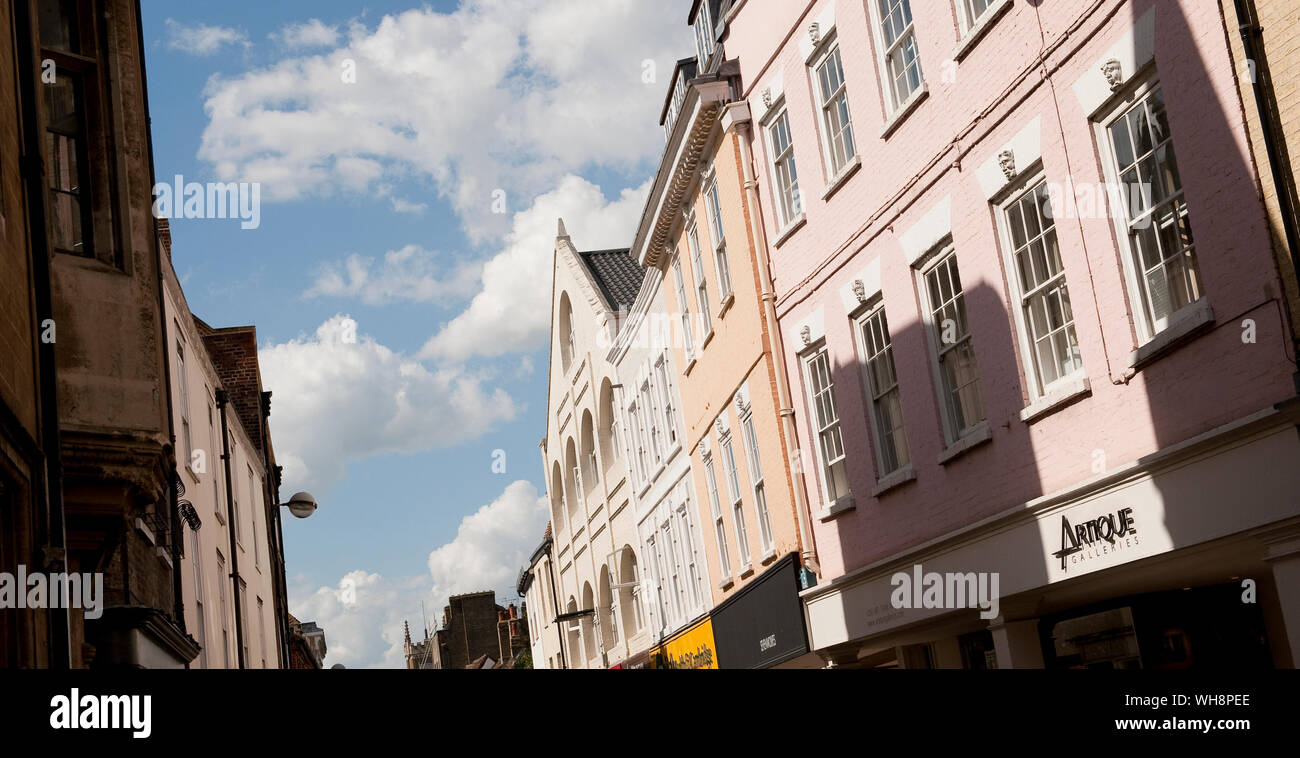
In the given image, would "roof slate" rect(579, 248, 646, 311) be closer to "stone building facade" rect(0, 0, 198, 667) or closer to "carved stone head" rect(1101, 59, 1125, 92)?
"stone building facade" rect(0, 0, 198, 667)

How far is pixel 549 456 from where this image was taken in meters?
45.4

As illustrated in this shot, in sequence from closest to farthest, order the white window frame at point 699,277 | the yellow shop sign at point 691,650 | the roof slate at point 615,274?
the white window frame at point 699,277 < the yellow shop sign at point 691,650 < the roof slate at point 615,274

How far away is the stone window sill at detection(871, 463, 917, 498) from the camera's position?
15.2 metres

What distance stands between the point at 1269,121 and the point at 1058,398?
3482 mm

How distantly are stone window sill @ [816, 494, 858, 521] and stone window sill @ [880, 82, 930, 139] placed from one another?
4.73 metres

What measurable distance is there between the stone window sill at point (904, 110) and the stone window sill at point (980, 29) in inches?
30.5

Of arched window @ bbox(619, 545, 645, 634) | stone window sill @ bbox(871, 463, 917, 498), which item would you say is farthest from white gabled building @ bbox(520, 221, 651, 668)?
stone window sill @ bbox(871, 463, 917, 498)

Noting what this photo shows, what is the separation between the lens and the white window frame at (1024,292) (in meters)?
12.3

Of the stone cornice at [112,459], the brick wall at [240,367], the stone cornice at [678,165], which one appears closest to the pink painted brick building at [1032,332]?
the stone cornice at [678,165]

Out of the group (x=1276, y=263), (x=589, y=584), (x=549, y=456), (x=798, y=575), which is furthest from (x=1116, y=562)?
(x=549, y=456)

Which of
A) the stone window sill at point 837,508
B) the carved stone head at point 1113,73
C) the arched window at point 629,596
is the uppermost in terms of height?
the carved stone head at point 1113,73

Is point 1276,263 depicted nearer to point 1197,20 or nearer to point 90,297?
point 1197,20

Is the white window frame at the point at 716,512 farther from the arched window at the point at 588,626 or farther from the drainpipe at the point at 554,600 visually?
the drainpipe at the point at 554,600

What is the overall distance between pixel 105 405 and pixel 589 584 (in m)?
31.4
